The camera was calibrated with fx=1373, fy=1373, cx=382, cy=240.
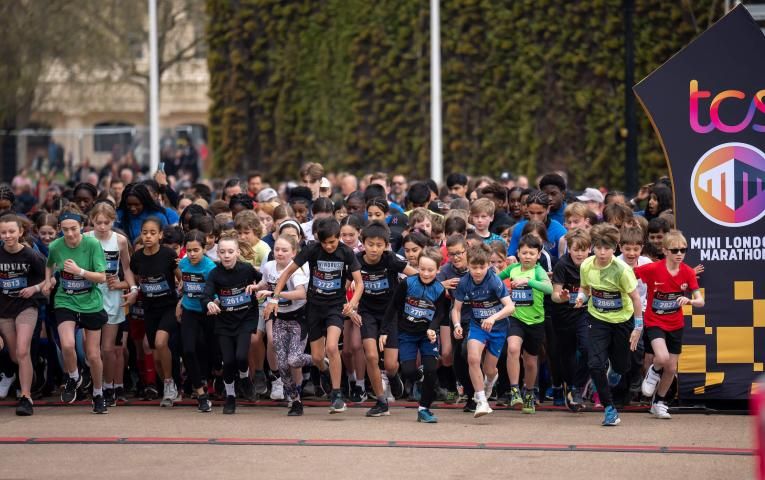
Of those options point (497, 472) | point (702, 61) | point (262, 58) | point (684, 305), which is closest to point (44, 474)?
point (497, 472)

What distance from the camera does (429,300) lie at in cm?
1148

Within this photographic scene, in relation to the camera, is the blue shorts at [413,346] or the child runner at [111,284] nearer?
the blue shorts at [413,346]

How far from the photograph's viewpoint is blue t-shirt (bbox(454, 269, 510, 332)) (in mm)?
11453

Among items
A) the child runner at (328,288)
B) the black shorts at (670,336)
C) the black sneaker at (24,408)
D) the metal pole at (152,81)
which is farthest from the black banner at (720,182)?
the metal pole at (152,81)

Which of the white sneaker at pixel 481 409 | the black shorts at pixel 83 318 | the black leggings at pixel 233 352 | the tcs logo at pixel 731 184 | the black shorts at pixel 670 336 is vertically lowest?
the white sneaker at pixel 481 409

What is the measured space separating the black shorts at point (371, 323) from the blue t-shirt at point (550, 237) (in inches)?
58.0

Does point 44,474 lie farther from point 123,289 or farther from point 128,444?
point 123,289

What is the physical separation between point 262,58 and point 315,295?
16.3m

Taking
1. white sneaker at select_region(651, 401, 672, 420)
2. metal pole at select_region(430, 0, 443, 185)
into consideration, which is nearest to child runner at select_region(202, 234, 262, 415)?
white sneaker at select_region(651, 401, 672, 420)

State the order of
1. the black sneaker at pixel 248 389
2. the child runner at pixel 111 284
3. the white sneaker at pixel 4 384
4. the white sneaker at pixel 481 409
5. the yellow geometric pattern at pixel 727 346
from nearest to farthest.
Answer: the white sneaker at pixel 481 409
the yellow geometric pattern at pixel 727 346
the child runner at pixel 111 284
the black sneaker at pixel 248 389
the white sneaker at pixel 4 384

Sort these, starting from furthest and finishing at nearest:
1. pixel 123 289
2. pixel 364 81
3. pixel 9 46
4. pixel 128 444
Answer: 1. pixel 9 46
2. pixel 364 81
3. pixel 123 289
4. pixel 128 444

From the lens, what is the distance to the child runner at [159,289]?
40.3ft

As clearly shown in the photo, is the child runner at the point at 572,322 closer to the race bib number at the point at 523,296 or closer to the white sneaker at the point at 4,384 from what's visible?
the race bib number at the point at 523,296

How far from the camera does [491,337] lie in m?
11.7
